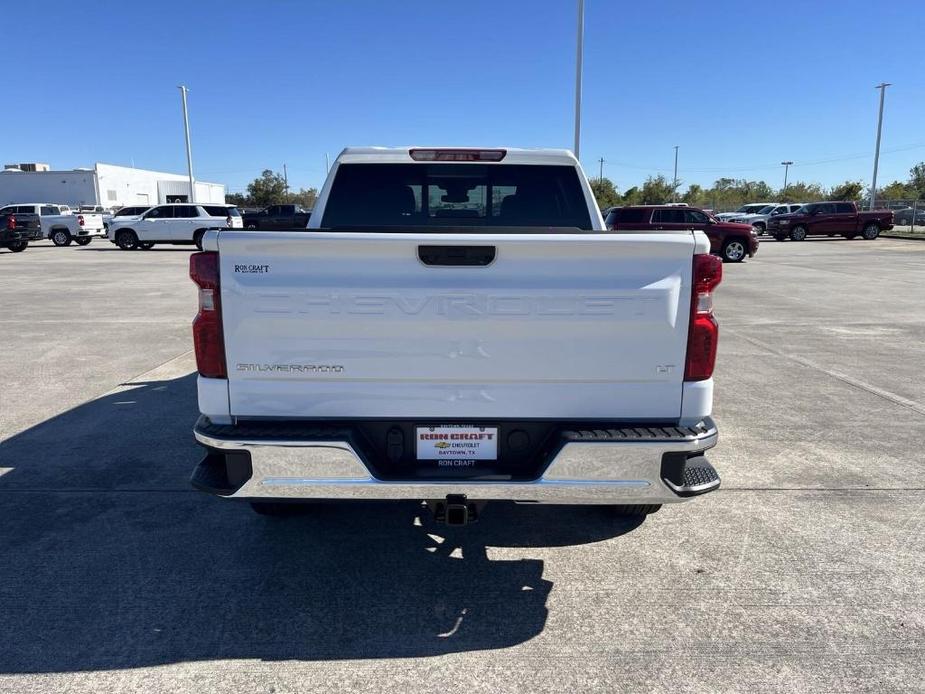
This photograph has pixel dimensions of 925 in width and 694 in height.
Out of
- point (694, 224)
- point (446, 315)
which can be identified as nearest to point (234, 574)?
point (446, 315)

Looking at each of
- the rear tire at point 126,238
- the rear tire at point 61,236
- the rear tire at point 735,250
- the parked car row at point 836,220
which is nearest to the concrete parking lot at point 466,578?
the rear tire at point 735,250

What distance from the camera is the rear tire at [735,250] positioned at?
22406mm

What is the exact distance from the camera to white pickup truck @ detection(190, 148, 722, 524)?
105 inches

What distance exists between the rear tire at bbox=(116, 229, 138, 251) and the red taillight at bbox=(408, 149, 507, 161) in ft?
93.6

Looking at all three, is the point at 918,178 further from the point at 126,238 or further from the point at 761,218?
the point at 126,238

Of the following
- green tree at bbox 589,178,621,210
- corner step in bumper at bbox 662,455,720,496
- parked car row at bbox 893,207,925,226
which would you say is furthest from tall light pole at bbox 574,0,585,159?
green tree at bbox 589,178,621,210

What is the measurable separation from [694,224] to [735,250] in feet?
7.77

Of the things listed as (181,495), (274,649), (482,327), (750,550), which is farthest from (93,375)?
(750,550)

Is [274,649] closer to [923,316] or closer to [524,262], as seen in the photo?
[524,262]

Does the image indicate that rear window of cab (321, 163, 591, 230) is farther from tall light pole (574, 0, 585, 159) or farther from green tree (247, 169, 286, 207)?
→ green tree (247, 169, 286, 207)

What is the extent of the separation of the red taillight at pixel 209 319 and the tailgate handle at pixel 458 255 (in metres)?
0.86

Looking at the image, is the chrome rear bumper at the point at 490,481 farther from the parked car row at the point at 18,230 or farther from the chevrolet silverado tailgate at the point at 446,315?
the parked car row at the point at 18,230

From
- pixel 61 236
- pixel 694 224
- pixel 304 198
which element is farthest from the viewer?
pixel 304 198

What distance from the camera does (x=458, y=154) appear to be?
4.21m
